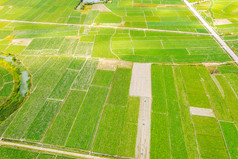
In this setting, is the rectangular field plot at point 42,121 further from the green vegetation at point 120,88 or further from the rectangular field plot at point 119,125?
the green vegetation at point 120,88

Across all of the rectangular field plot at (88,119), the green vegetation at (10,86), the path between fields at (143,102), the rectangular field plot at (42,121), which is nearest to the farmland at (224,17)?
the path between fields at (143,102)

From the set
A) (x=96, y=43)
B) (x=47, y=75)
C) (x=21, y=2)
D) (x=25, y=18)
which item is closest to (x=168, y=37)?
(x=96, y=43)

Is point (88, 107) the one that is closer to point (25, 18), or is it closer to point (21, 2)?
point (25, 18)

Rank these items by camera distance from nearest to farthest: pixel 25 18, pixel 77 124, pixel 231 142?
pixel 231 142
pixel 77 124
pixel 25 18

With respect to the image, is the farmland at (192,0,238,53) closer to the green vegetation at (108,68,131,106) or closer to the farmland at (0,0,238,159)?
the farmland at (0,0,238,159)

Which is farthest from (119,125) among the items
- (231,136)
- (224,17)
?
(224,17)

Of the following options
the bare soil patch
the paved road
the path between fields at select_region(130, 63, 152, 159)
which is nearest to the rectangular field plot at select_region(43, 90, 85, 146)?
the bare soil patch

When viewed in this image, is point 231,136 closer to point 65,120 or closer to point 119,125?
point 119,125
